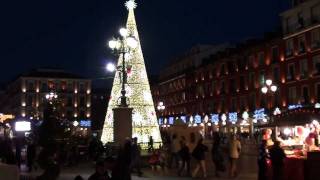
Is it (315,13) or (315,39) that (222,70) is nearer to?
(315,39)

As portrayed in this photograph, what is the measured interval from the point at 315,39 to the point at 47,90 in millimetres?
66030

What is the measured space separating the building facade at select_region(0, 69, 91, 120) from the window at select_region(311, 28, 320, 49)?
6368 cm

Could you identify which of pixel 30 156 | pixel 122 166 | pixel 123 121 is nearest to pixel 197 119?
pixel 30 156

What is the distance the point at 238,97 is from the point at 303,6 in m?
17.0

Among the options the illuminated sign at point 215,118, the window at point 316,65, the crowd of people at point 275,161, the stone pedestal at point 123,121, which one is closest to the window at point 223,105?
the illuminated sign at point 215,118

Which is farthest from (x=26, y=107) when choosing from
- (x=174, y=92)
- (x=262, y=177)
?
(x=262, y=177)

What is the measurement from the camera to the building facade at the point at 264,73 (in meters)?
50.8

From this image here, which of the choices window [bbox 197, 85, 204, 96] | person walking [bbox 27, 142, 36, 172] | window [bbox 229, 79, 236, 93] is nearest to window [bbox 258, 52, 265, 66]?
window [bbox 229, 79, 236, 93]

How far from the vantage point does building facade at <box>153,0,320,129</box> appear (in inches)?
2000

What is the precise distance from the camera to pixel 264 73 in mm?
59250

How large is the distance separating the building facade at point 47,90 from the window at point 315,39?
63684 millimetres

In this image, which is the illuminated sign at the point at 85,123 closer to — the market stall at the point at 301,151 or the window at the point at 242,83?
the window at the point at 242,83

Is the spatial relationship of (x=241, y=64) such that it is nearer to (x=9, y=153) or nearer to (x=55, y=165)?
(x=9, y=153)

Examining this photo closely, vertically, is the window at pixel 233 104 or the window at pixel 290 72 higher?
the window at pixel 290 72
